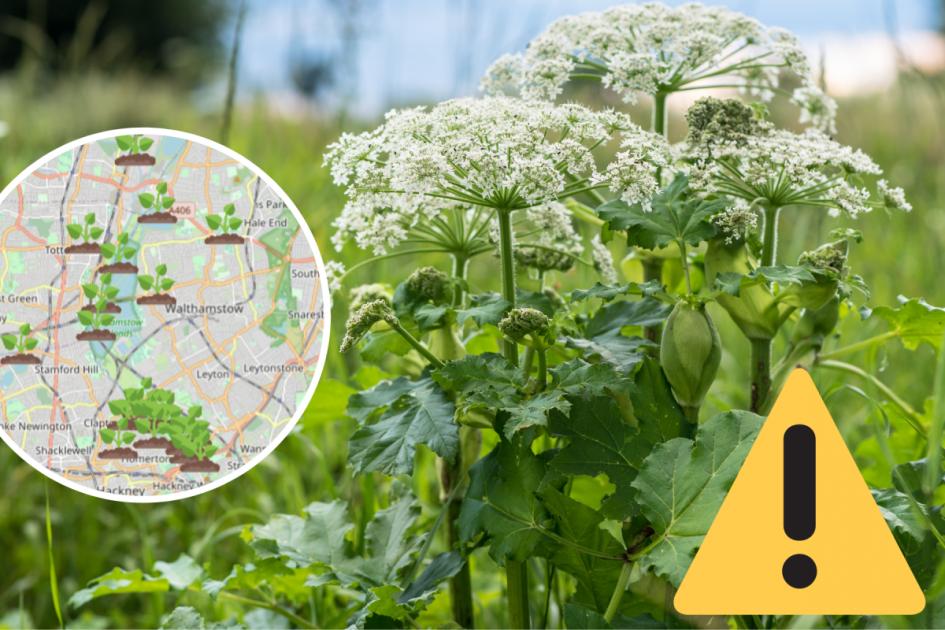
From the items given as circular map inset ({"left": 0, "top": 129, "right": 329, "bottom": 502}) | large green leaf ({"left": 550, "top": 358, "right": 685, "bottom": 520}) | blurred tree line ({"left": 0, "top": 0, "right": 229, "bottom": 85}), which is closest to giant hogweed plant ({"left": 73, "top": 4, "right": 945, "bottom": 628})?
large green leaf ({"left": 550, "top": 358, "right": 685, "bottom": 520})

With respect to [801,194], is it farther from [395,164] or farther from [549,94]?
[395,164]

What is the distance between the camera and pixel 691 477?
1327mm

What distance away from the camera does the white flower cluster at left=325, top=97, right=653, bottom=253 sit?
1.36 m

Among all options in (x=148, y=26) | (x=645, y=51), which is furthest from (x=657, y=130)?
(x=148, y=26)

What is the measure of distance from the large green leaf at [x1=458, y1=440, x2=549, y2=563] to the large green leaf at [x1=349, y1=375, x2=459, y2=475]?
4.6 inches

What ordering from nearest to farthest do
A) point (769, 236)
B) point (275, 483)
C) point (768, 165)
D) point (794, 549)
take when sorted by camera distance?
point (794, 549)
point (768, 165)
point (769, 236)
point (275, 483)

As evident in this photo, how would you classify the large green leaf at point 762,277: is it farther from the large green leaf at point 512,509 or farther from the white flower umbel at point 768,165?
the large green leaf at point 512,509

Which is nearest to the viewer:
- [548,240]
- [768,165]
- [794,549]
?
[794,549]

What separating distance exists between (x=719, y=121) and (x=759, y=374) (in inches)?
14.9

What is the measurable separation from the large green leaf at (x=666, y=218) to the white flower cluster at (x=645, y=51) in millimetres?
204

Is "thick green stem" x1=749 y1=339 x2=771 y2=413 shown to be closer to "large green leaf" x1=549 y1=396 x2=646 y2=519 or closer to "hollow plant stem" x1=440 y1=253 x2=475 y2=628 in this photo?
"large green leaf" x1=549 y1=396 x2=646 y2=519

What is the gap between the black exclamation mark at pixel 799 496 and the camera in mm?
1233

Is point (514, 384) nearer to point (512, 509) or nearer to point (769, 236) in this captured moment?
point (512, 509)

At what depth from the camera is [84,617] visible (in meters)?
2.33
